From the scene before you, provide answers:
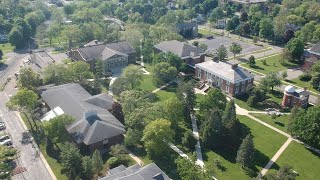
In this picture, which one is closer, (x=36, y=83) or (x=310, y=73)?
(x=36, y=83)

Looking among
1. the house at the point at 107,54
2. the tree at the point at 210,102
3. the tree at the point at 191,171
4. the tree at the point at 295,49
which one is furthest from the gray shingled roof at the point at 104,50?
the tree at the point at 191,171

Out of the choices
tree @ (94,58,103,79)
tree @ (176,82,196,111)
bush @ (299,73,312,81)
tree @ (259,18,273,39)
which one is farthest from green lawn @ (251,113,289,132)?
tree @ (259,18,273,39)

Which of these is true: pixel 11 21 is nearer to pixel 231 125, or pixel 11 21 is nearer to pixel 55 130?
pixel 55 130

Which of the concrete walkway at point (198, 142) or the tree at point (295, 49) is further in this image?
the tree at point (295, 49)

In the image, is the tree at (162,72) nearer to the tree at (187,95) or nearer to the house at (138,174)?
the tree at (187,95)

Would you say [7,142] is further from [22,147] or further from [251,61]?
[251,61]

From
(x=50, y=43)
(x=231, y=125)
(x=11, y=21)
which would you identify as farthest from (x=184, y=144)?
(x=11, y=21)
